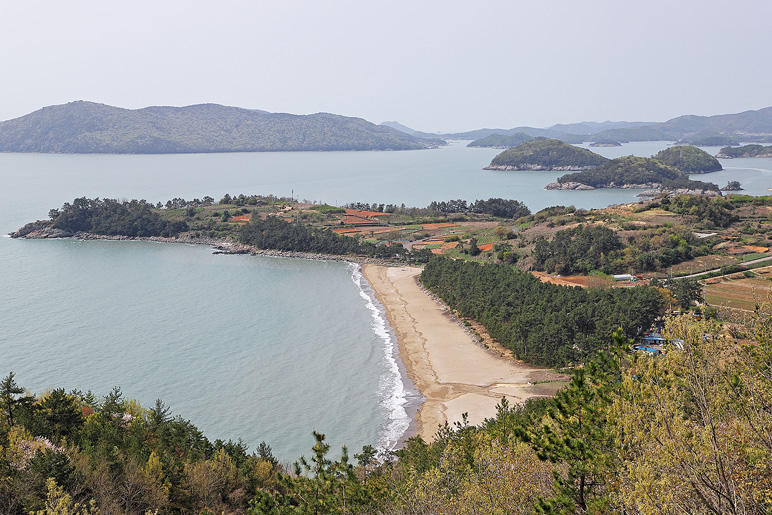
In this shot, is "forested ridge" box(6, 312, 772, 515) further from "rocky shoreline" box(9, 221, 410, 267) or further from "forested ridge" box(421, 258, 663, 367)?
"rocky shoreline" box(9, 221, 410, 267)

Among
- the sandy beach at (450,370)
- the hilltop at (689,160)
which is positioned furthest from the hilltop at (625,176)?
the sandy beach at (450,370)

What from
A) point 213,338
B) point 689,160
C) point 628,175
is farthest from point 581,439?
point 689,160

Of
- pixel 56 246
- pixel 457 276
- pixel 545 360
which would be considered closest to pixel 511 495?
pixel 545 360

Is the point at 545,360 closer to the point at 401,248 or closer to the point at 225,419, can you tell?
the point at 225,419

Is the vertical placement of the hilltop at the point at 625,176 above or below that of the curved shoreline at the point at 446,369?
Result: above

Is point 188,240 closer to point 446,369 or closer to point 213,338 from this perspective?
point 213,338

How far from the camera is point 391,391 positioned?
3475 centimetres

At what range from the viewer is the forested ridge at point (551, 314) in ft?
120

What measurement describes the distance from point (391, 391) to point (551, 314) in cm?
1285

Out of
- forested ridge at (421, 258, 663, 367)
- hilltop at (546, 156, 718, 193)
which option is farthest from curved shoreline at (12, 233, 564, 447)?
hilltop at (546, 156, 718, 193)

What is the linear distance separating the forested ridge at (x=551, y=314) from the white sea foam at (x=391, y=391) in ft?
23.9

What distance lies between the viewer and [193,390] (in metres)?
34.3

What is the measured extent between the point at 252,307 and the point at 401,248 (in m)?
28.5

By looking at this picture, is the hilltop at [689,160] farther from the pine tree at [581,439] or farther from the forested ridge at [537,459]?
the pine tree at [581,439]
